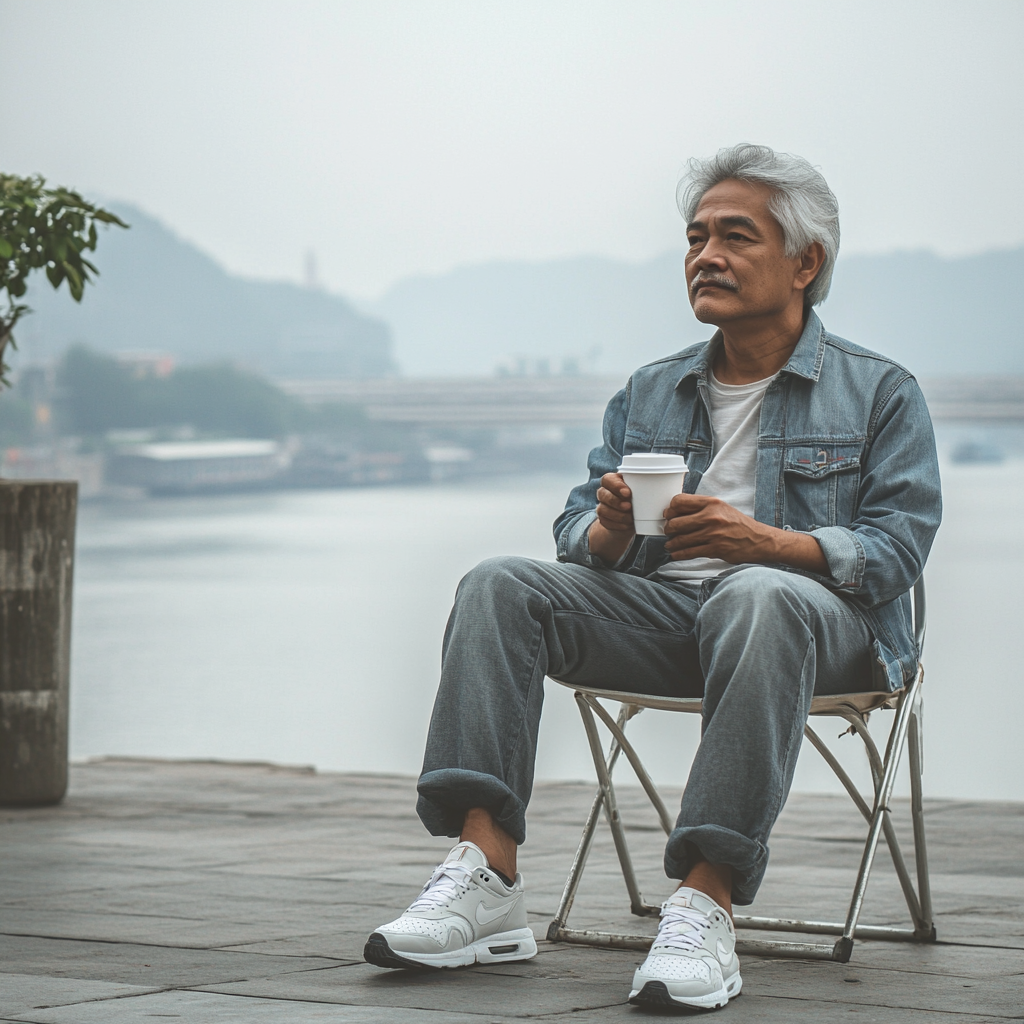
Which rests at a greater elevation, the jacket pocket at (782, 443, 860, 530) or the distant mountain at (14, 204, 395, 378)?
the distant mountain at (14, 204, 395, 378)

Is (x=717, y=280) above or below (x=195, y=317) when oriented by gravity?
below

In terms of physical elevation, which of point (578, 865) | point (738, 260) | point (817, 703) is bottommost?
point (578, 865)

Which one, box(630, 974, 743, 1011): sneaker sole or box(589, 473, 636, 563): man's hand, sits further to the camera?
box(589, 473, 636, 563): man's hand

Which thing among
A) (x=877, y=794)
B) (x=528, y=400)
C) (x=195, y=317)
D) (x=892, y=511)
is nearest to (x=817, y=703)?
(x=877, y=794)

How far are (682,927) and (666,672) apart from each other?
14.3 inches

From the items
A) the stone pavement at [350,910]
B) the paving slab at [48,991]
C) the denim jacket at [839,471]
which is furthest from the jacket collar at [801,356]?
the paving slab at [48,991]

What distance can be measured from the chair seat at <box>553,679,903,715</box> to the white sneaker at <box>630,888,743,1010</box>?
0.87 feet

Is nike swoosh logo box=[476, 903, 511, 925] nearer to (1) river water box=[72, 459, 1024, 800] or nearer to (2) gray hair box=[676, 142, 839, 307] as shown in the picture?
(2) gray hair box=[676, 142, 839, 307]

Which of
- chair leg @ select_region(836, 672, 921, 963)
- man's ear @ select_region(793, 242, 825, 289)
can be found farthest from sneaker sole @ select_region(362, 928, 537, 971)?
man's ear @ select_region(793, 242, 825, 289)

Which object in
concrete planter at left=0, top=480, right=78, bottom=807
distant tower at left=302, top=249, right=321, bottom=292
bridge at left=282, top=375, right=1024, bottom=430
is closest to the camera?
concrete planter at left=0, top=480, right=78, bottom=807

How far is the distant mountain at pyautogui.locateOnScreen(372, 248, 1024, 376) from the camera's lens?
5.71 metres

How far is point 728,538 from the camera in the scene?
1706 millimetres

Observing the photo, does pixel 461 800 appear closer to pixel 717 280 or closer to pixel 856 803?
pixel 856 803

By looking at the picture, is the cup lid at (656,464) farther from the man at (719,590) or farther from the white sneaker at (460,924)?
the white sneaker at (460,924)
